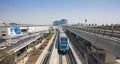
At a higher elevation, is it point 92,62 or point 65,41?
point 65,41

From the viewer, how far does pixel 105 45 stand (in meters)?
16.9

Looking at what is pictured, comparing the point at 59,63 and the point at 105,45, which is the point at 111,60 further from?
the point at 59,63

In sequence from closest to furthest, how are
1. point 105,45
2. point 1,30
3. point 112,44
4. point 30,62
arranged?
point 112,44 → point 105,45 → point 30,62 → point 1,30

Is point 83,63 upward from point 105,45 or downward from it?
downward

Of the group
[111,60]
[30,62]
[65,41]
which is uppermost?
[65,41]

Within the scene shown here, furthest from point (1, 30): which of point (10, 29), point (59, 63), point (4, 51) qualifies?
point (59, 63)

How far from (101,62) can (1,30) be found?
62428 mm

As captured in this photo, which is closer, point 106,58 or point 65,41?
point 106,58

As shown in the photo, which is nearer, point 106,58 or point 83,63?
point 106,58

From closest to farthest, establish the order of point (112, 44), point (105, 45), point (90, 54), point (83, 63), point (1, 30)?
point (112, 44) → point (105, 45) → point (83, 63) → point (90, 54) → point (1, 30)

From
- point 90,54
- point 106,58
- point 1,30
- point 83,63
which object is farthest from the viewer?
point 1,30

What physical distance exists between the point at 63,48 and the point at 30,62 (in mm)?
8907

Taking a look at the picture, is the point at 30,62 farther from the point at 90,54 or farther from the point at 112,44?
the point at 112,44

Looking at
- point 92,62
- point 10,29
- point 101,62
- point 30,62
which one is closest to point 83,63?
point 92,62
